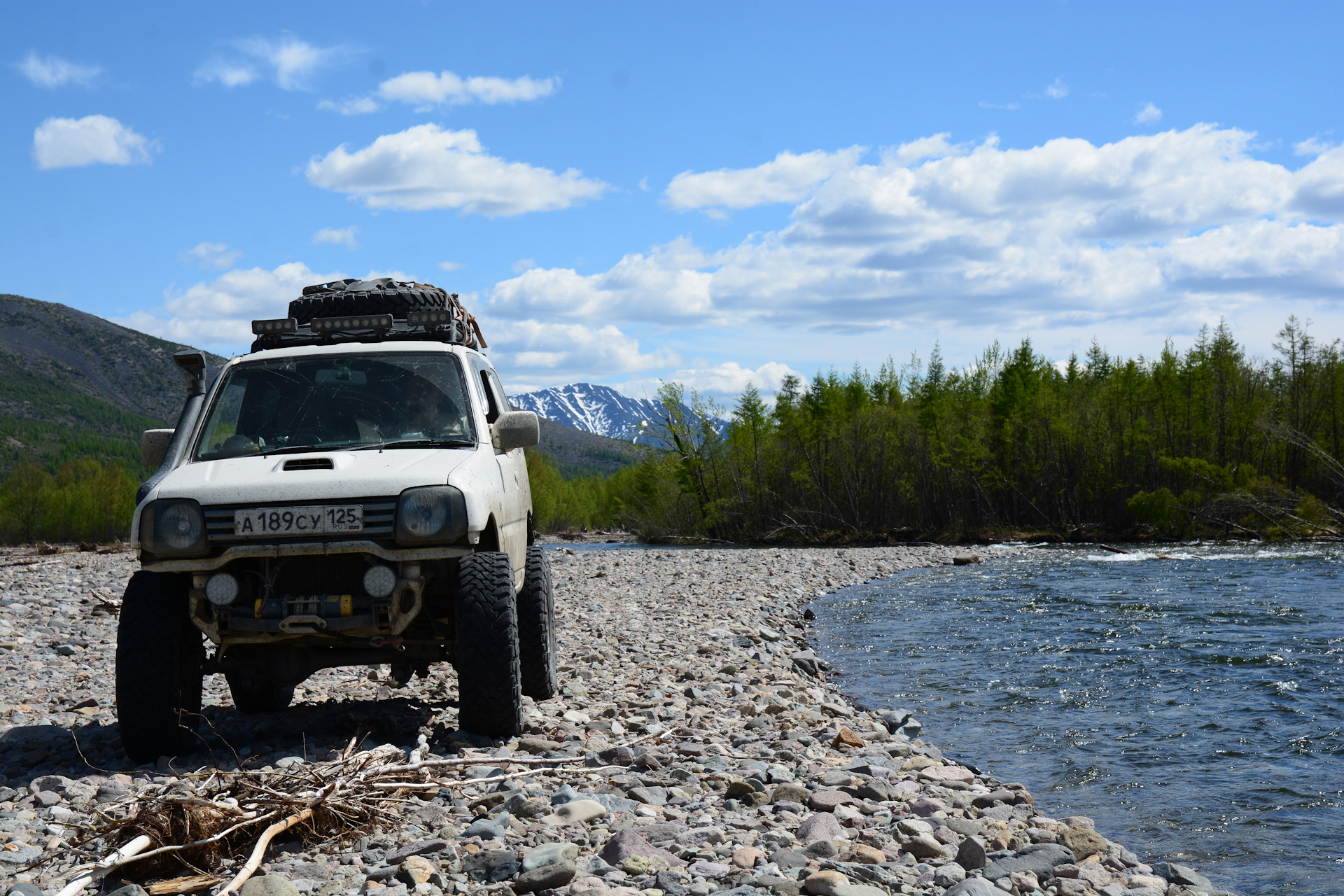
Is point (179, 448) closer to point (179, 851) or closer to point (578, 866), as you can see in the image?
point (179, 851)

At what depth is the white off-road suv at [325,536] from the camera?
5.36m

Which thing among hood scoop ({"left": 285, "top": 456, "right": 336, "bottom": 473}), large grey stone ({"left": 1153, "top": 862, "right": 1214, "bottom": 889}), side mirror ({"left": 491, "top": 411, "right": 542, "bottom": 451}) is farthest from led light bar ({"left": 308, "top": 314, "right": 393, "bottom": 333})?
large grey stone ({"left": 1153, "top": 862, "right": 1214, "bottom": 889})

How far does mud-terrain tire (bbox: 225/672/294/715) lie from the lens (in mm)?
6610

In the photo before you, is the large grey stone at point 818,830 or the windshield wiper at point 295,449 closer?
the large grey stone at point 818,830

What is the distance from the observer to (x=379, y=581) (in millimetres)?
5406

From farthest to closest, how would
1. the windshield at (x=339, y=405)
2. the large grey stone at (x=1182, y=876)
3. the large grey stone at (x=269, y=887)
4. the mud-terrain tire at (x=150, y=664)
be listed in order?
1. the windshield at (x=339, y=405)
2. the mud-terrain tire at (x=150, y=664)
3. the large grey stone at (x=1182, y=876)
4. the large grey stone at (x=269, y=887)

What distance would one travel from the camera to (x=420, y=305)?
8320 mm

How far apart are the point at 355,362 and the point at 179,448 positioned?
1.22m

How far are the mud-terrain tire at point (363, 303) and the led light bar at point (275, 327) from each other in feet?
2.62

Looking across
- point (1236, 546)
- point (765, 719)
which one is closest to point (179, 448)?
point (765, 719)

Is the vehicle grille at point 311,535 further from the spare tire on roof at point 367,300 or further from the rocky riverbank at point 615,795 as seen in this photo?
the spare tire on roof at point 367,300

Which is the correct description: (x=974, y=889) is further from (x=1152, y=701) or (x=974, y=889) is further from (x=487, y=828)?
(x=1152, y=701)

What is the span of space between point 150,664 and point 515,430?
2.54 metres

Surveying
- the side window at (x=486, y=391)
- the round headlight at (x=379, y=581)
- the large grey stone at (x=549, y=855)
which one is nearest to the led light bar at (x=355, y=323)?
the side window at (x=486, y=391)
